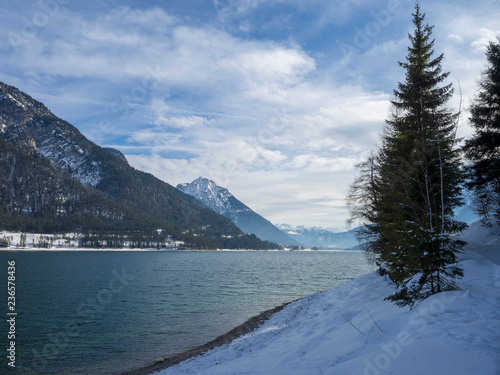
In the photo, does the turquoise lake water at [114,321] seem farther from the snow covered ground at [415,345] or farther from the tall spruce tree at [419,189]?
the tall spruce tree at [419,189]

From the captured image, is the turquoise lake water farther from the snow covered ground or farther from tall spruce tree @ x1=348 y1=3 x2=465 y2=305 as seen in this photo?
tall spruce tree @ x1=348 y1=3 x2=465 y2=305

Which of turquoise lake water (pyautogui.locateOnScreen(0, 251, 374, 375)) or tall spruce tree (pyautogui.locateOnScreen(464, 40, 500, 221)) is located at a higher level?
tall spruce tree (pyautogui.locateOnScreen(464, 40, 500, 221))

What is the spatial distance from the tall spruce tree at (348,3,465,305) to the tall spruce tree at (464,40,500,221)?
3093 mm

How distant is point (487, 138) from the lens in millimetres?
20234

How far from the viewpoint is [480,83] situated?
2097 cm

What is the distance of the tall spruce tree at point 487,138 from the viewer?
1972 centimetres

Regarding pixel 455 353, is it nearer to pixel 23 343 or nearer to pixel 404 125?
pixel 404 125

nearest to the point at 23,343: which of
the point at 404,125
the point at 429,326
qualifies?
the point at 429,326

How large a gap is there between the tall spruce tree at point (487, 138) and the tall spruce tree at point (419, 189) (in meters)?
3.09

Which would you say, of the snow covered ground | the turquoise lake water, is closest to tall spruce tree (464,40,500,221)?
the snow covered ground

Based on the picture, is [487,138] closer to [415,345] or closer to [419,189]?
[419,189]

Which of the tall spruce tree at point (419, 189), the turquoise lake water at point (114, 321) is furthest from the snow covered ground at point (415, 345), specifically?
the turquoise lake water at point (114, 321)

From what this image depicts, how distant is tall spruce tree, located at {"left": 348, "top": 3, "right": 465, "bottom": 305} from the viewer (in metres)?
10.4

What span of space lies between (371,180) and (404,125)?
7194 mm
